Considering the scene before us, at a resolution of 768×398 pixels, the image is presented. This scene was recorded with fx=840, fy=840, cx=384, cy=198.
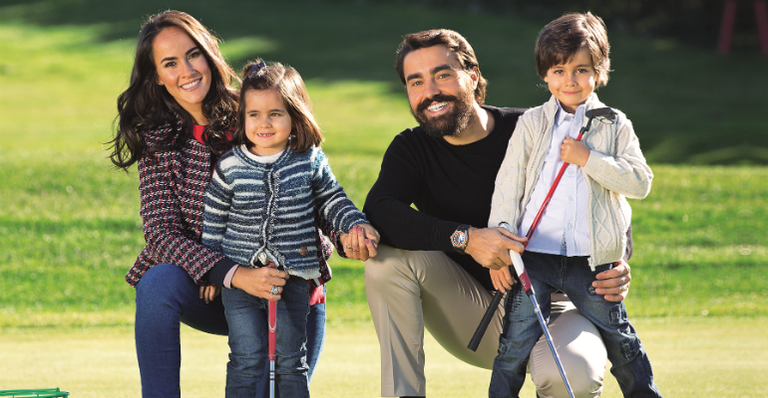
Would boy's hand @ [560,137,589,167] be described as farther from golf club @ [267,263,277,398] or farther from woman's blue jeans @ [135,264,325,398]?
woman's blue jeans @ [135,264,325,398]

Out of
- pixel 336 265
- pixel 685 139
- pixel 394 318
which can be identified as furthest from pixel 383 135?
pixel 394 318

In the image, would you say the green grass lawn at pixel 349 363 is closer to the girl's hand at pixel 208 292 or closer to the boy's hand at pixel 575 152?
the girl's hand at pixel 208 292

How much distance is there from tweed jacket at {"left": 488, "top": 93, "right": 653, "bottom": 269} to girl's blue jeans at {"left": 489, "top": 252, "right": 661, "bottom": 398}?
0.37 feet

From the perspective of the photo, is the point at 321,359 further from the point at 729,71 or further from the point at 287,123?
the point at 729,71

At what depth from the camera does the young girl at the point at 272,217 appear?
9.30 ft

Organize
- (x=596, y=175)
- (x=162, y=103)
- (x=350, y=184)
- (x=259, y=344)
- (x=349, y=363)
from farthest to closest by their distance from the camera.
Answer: (x=350, y=184), (x=349, y=363), (x=162, y=103), (x=259, y=344), (x=596, y=175)

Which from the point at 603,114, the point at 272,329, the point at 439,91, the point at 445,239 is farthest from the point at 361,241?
Result: the point at 603,114

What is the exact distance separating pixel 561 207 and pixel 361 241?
0.70 m

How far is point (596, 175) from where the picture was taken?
8.88 ft

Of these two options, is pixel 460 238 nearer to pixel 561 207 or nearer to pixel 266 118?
pixel 561 207

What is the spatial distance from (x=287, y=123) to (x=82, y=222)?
4906mm

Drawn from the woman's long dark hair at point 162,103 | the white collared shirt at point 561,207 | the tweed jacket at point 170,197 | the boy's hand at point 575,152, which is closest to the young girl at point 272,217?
the tweed jacket at point 170,197

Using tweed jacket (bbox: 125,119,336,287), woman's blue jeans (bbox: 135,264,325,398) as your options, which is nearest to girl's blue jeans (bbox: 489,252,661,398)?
tweed jacket (bbox: 125,119,336,287)

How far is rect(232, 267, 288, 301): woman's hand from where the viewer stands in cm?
279
